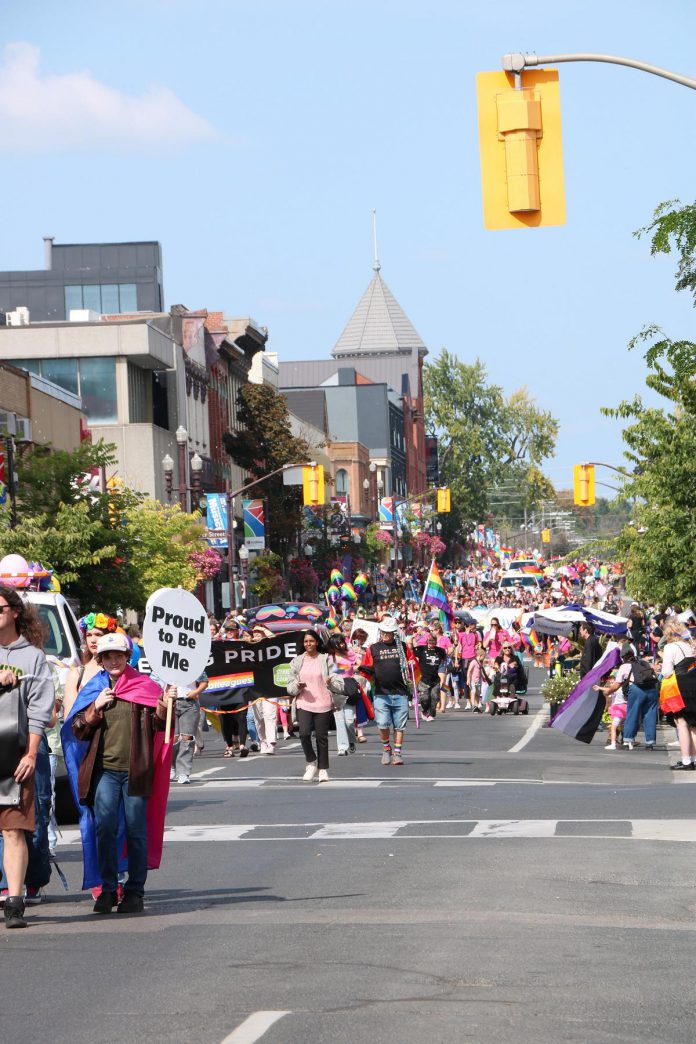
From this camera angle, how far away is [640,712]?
2736 cm

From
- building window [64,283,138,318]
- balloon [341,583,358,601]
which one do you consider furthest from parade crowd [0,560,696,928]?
building window [64,283,138,318]

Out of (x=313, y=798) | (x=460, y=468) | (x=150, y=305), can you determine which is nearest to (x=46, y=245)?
(x=150, y=305)

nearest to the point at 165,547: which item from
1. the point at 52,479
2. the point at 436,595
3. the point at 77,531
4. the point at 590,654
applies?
the point at 436,595

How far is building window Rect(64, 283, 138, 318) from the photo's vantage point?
362 ft

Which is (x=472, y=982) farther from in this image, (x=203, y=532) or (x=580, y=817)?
(x=203, y=532)

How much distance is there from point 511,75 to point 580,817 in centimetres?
734

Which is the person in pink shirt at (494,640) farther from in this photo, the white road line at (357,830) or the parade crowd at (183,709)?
the white road line at (357,830)

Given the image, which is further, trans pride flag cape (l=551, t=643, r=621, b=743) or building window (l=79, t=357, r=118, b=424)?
building window (l=79, t=357, r=118, b=424)

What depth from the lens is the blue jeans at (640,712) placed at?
27125 mm

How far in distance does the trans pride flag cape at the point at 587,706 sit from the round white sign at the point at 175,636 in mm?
15803

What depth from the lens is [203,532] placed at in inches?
2199

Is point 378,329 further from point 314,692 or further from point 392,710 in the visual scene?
point 314,692

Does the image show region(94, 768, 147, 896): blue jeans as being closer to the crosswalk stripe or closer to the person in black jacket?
the crosswalk stripe

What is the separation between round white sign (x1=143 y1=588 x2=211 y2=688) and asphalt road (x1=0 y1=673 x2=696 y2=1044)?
55.8 inches
